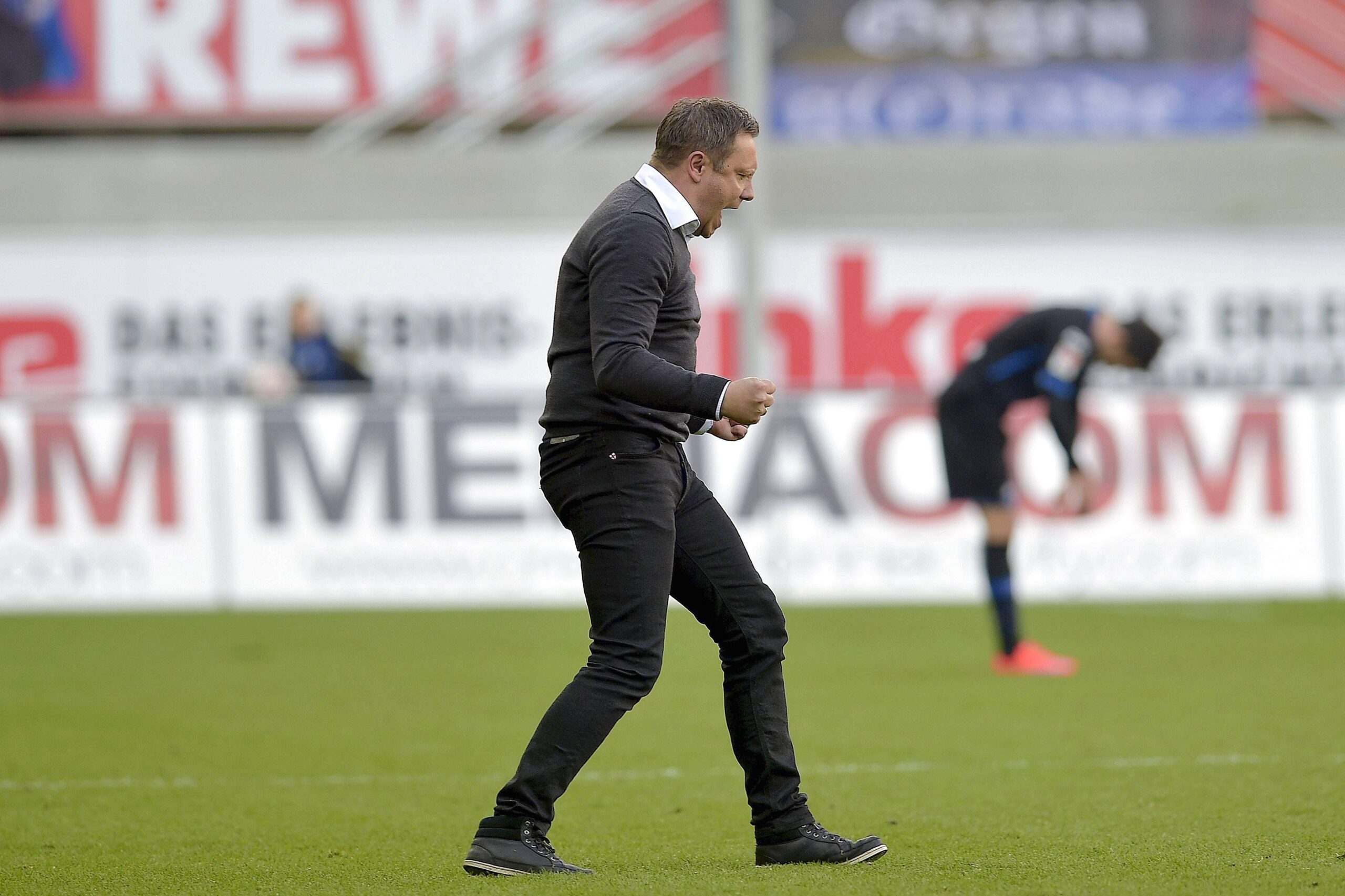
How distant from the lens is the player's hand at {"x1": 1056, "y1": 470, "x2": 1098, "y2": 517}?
8.71 metres

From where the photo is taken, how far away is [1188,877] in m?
4.08

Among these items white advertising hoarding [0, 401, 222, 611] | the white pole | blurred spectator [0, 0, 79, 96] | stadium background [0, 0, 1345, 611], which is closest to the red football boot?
the white pole

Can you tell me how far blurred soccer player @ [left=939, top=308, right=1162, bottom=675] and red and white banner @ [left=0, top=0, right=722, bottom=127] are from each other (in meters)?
10.6

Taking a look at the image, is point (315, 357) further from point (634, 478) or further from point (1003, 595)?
point (634, 478)

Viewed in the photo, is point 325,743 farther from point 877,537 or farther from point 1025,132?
point 1025,132

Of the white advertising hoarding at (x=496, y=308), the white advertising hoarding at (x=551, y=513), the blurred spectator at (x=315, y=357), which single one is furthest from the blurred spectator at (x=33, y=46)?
the white advertising hoarding at (x=551, y=513)

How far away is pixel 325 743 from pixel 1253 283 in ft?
46.9

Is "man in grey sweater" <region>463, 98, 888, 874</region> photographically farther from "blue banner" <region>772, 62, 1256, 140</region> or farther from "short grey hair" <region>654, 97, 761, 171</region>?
"blue banner" <region>772, 62, 1256, 140</region>

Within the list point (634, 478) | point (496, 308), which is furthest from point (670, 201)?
point (496, 308)

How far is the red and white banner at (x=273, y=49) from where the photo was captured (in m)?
18.9

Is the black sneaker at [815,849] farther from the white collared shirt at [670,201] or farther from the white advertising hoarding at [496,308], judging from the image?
the white advertising hoarding at [496,308]

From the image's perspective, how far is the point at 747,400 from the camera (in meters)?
3.85

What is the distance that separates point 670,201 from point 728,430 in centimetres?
56

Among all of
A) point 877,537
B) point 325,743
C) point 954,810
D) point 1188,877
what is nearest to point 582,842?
point 954,810
